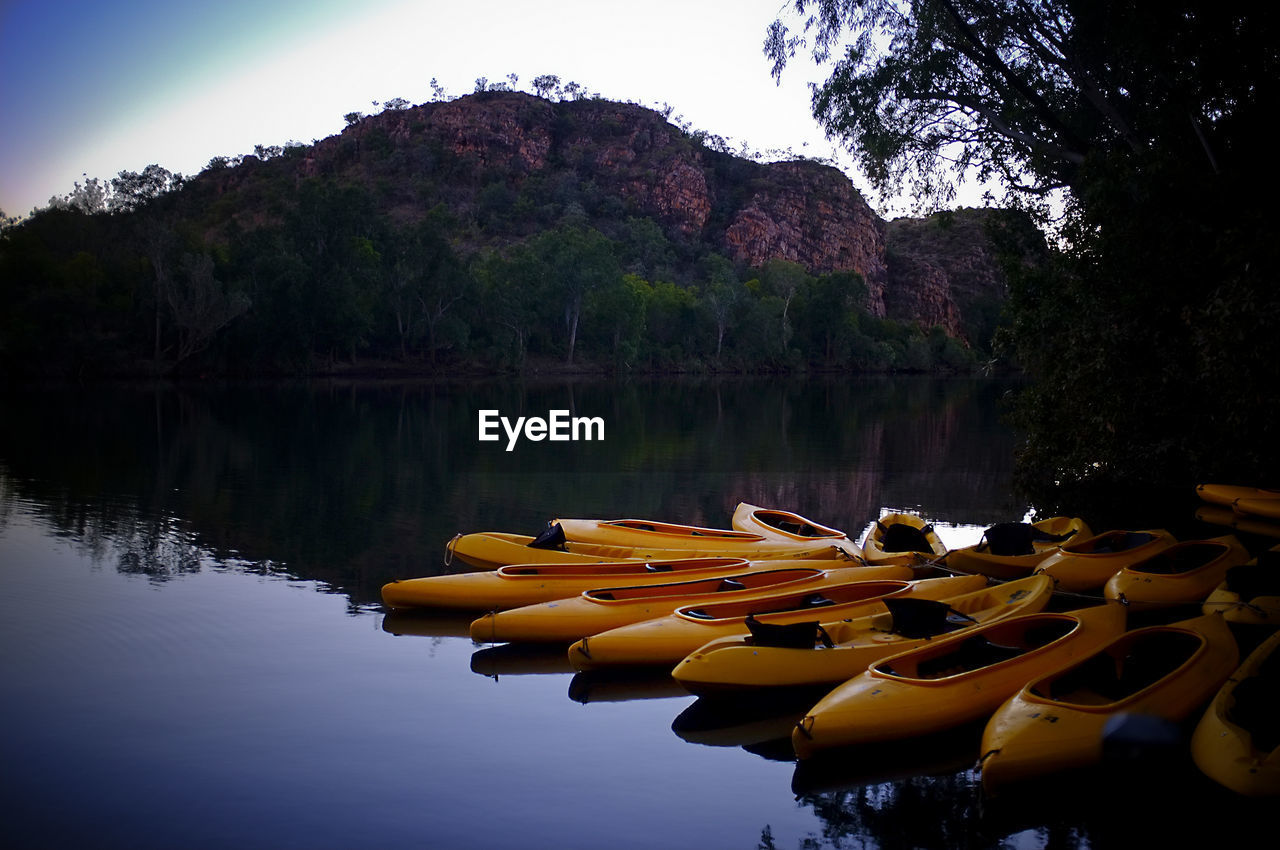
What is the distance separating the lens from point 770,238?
12706cm

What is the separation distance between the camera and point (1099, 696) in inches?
274

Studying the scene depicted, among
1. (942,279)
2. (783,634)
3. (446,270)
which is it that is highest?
(942,279)

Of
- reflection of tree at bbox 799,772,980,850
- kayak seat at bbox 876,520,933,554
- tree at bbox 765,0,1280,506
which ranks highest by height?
tree at bbox 765,0,1280,506

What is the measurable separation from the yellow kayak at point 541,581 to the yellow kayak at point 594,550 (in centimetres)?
72

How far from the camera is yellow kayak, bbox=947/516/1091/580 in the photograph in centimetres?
1063

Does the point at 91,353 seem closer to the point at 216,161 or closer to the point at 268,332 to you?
the point at 268,332

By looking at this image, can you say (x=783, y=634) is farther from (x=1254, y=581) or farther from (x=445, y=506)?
(x=445, y=506)

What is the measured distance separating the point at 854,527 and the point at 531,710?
9113 millimetres

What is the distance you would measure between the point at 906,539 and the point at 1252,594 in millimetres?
3649

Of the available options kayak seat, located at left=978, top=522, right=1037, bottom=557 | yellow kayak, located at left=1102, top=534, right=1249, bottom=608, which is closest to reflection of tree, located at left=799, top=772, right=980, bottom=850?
yellow kayak, located at left=1102, top=534, right=1249, bottom=608

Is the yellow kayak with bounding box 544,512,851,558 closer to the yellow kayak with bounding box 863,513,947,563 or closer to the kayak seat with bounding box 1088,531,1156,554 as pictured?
the yellow kayak with bounding box 863,513,947,563

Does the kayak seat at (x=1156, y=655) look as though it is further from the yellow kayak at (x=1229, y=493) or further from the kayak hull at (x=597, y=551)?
the yellow kayak at (x=1229, y=493)

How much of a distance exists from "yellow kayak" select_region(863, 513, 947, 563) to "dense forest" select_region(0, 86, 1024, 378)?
8.00 meters
